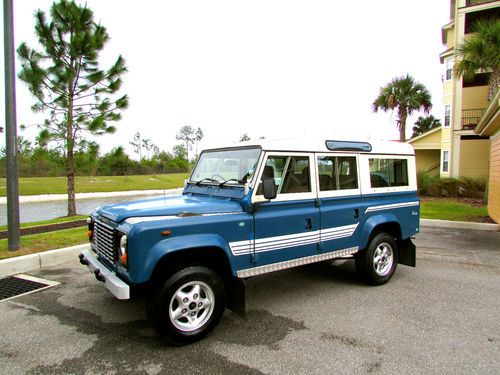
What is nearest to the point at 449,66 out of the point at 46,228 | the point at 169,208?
the point at 46,228

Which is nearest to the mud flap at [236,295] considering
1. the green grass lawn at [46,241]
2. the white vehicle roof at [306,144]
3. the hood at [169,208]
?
the hood at [169,208]

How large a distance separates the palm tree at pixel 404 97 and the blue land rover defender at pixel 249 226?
2400cm

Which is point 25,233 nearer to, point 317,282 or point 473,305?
point 317,282

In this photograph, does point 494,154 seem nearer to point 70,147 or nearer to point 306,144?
point 306,144

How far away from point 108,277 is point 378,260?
3.75 metres

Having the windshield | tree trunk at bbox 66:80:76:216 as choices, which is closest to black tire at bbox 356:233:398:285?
the windshield

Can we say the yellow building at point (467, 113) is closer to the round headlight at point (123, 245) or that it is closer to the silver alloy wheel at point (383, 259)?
the silver alloy wheel at point (383, 259)

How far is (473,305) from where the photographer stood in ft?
14.3

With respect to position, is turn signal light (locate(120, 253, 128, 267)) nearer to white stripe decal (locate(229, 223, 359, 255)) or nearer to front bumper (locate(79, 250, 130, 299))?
front bumper (locate(79, 250, 130, 299))

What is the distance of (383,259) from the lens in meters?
5.22

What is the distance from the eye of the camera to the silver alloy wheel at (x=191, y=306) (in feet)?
11.0

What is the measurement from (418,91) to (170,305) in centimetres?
2894

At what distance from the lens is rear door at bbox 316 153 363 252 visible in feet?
14.7

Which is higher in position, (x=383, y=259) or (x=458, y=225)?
(x=383, y=259)
